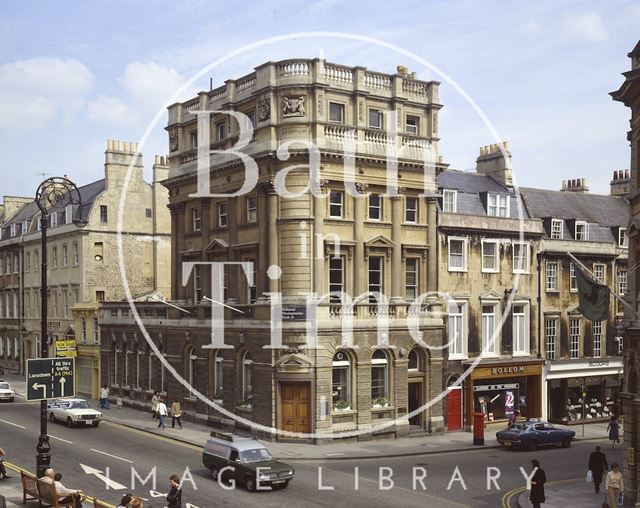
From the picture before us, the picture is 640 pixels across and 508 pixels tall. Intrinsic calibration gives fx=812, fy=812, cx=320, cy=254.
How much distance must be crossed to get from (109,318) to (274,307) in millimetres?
20750

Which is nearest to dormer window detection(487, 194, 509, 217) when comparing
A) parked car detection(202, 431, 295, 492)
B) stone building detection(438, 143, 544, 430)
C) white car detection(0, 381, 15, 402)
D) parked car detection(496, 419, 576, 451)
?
stone building detection(438, 143, 544, 430)

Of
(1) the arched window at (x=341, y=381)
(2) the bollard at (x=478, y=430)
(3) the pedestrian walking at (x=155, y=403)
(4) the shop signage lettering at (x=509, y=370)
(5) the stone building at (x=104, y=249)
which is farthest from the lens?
(5) the stone building at (x=104, y=249)

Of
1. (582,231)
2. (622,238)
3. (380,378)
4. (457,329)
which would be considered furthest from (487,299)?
(622,238)

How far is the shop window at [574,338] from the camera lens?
5047 cm

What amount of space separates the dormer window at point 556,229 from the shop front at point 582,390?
7.77 m

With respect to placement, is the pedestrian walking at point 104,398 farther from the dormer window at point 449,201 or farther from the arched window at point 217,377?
the dormer window at point 449,201

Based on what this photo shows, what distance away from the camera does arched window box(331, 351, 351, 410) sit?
39.9 meters

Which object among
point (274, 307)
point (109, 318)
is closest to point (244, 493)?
point (274, 307)

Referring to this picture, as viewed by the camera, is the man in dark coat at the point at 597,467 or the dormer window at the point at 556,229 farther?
the dormer window at the point at 556,229

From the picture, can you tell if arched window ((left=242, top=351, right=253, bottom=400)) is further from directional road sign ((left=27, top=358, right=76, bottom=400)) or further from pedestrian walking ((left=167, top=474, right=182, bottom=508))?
pedestrian walking ((left=167, top=474, right=182, bottom=508))

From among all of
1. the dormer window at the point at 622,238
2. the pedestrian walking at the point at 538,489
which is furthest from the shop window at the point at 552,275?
the pedestrian walking at the point at 538,489

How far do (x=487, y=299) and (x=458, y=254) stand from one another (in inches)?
128

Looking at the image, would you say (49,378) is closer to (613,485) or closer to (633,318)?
(613,485)

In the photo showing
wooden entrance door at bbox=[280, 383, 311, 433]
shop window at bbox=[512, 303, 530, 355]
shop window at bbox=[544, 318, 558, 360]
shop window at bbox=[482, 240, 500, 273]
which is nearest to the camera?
wooden entrance door at bbox=[280, 383, 311, 433]
